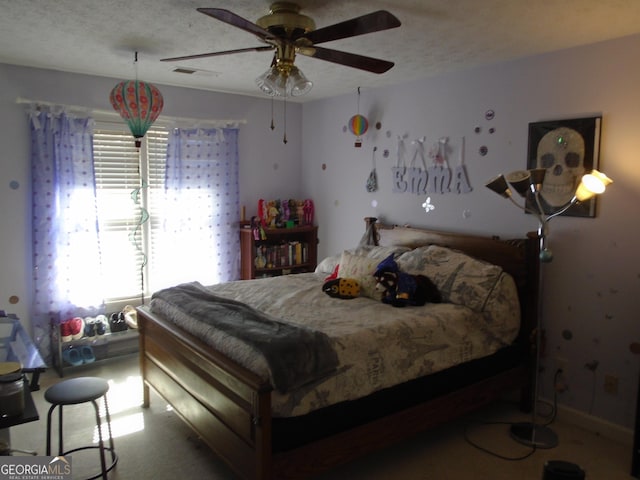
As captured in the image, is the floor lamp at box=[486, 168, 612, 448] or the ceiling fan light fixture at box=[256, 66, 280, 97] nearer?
the ceiling fan light fixture at box=[256, 66, 280, 97]

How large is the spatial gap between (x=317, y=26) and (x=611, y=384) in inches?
109

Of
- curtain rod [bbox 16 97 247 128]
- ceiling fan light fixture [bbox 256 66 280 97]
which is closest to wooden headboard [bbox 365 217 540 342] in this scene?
ceiling fan light fixture [bbox 256 66 280 97]

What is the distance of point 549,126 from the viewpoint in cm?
315

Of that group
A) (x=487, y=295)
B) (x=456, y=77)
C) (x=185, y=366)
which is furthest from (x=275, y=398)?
(x=456, y=77)

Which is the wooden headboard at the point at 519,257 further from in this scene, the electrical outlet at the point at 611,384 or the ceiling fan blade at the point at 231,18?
the ceiling fan blade at the point at 231,18

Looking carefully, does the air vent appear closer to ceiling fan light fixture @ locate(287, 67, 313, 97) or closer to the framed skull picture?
ceiling fan light fixture @ locate(287, 67, 313, 97)

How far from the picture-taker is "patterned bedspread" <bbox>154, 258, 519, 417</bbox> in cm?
227

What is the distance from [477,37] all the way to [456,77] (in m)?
0.92

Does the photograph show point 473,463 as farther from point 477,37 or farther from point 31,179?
point 31,179

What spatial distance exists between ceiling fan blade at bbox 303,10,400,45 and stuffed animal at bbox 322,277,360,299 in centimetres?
170

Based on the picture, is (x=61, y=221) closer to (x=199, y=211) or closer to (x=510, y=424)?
(x=199, y=211)

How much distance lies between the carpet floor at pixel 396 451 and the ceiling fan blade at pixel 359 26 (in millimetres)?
2187

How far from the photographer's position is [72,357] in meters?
3.88

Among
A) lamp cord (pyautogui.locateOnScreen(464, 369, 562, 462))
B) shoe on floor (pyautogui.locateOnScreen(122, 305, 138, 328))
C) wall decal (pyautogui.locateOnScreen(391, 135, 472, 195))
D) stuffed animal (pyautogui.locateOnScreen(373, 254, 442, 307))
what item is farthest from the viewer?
shoe on floor (pyautogui.locateOnScreen(122, 305, 138, 328))
